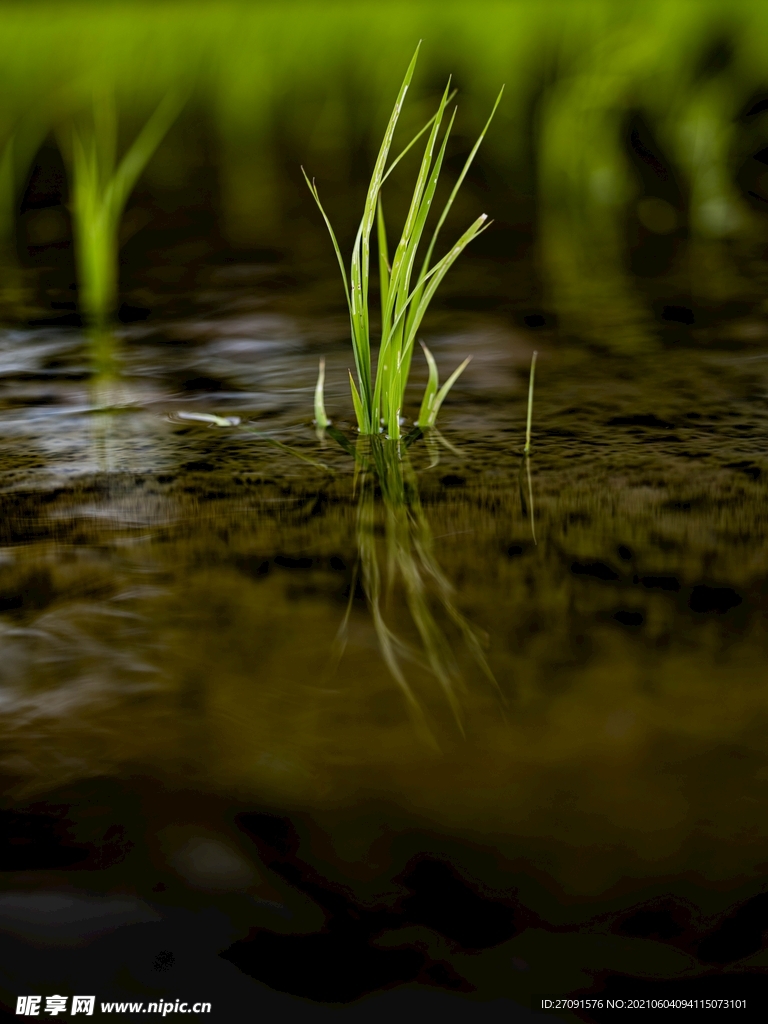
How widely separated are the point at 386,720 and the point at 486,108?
323cm

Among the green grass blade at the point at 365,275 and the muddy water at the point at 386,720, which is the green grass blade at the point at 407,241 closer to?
the green grass blade at the point at 365,275

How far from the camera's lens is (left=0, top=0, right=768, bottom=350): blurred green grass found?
236cm

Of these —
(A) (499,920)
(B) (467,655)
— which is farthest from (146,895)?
(B) (467,655)

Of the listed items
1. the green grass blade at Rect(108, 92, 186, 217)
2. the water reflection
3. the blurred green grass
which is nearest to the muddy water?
the water reflection

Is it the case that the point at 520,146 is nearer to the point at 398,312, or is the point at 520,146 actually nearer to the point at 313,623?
the point at 398,312

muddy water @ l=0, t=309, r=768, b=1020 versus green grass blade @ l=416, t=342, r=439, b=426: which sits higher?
green grass blade @ l=416, t=342, r=439, b=426

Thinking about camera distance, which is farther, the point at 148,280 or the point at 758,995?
the point at 148,280

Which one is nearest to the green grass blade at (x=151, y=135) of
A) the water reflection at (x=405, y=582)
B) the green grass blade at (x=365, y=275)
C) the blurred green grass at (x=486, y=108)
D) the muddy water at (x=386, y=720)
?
the blurred green grass at (x=486, y=108)

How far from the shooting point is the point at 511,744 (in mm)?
705

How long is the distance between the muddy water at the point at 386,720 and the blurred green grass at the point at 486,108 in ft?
2.54

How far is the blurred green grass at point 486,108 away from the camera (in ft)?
7.74

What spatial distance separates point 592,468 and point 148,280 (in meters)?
1.41

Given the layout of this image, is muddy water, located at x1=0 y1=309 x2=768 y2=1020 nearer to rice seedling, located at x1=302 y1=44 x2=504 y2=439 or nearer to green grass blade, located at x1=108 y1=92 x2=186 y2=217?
rice seedling, located at x1=302 y1=44 x2=504 y2=439

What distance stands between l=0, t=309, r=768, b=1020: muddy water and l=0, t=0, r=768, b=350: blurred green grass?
0.78m
